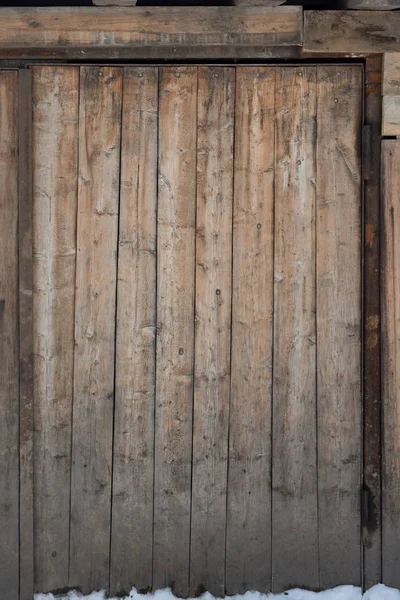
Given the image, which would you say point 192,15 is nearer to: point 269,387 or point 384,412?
point 269,387

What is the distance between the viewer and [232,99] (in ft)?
10.2

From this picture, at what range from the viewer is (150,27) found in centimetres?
305

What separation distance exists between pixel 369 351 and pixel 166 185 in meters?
1.26

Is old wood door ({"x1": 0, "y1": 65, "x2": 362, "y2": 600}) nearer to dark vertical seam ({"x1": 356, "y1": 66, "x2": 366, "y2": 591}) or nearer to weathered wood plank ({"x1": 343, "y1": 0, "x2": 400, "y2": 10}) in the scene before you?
dark vertical seam ({"x1": 356, "y1": 66, "x2": 366, "y2": 591})

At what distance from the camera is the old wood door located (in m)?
3.13

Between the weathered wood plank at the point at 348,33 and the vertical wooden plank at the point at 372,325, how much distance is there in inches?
3.4

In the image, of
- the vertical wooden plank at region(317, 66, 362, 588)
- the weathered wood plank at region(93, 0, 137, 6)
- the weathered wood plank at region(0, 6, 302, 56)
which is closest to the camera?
the weathered wood plank at region(93, 0, 137, 6)

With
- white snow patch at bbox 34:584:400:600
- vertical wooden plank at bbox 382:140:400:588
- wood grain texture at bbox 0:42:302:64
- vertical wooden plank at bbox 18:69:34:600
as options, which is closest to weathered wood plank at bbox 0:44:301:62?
wood grain texture at bbox 0:42:302:64

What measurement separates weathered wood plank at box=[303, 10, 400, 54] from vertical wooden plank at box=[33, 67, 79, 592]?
3.72 ft

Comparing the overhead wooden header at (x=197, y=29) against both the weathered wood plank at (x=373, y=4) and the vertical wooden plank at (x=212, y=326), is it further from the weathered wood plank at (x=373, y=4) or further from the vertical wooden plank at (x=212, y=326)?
the vertical wooden plank at (x=212, y=326)

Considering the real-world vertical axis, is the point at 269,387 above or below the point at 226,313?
below

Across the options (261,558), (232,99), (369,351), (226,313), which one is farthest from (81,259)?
(261,558)

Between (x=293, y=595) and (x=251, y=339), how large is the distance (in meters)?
1.25

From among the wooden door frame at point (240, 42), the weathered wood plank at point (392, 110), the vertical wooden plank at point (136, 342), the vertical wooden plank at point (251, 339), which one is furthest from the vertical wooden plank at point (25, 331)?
the weathered wood plank at point (392, 110)
